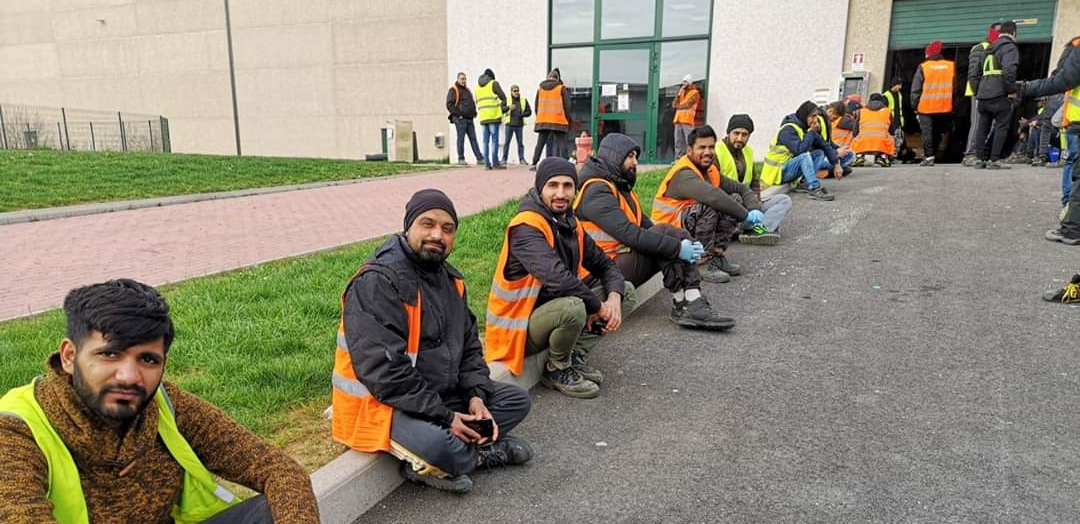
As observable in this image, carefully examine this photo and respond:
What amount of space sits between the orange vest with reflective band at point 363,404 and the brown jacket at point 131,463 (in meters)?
0.62

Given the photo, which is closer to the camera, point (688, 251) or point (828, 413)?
point (828, 413)

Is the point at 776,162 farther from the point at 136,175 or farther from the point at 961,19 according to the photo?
the point at 136,175

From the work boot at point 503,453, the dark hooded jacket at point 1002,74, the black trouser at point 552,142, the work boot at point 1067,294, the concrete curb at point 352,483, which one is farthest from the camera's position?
the black trouser at point 552,142

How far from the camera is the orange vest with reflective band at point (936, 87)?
12.8 metres

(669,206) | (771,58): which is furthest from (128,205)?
(771,58)

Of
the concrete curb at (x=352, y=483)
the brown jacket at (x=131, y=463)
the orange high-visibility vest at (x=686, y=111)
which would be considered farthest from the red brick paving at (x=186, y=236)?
the orange high-visibility vest at (x=686, y=111)

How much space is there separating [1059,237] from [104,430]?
8185mm

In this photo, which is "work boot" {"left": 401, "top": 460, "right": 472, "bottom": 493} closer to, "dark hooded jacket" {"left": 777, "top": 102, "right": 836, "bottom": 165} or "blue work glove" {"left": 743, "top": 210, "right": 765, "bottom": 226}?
"blue work glove" {"left": 743, "top": 210, "right": 765, "bottom": 226}

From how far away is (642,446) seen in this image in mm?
3422

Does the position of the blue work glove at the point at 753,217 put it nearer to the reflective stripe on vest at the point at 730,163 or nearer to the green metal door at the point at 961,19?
the reflective stripe on vest at the point at 730,163

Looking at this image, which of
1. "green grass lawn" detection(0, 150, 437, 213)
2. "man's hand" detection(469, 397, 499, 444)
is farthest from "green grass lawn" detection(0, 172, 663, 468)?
"green grass lawn" detection(0, 150, 437, 213)

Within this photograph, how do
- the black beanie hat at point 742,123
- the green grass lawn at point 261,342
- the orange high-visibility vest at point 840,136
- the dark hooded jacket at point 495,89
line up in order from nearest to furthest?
the green grass lawn at point 261,342
the black beanie hat at point 742,123
the orange high-visibility vest at point 840,136
the dark hooded jacket at point 495,89

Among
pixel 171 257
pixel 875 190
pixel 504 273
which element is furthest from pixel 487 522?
pixel 875 190

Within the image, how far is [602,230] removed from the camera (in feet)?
16.0
